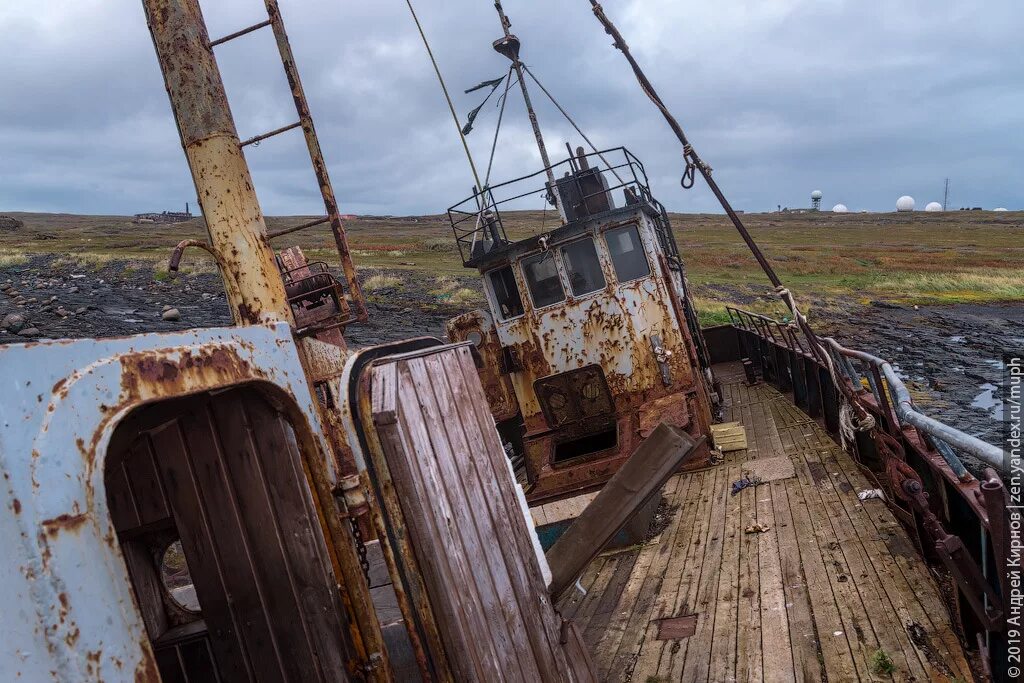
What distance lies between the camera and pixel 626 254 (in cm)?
978

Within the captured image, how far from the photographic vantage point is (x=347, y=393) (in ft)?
8.65

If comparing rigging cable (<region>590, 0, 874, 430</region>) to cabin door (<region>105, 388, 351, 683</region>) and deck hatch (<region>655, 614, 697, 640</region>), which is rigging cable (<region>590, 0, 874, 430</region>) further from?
cabin door (<region>105, 388, 351, 683</region>)

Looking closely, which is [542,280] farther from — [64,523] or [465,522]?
[64,523]

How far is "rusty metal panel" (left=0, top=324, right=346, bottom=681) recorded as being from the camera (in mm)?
1494

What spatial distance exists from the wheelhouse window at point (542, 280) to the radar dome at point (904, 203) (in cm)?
10892

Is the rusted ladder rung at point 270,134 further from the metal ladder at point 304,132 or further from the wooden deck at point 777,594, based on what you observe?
the wooden deck at point 777,594

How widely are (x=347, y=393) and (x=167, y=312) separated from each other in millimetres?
17797

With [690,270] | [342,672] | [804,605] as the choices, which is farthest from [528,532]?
[690,270]

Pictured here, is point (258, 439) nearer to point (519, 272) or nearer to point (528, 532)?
point (528, 532)

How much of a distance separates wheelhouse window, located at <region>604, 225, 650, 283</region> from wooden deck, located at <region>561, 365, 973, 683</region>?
3058 mm

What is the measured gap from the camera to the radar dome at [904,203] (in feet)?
336

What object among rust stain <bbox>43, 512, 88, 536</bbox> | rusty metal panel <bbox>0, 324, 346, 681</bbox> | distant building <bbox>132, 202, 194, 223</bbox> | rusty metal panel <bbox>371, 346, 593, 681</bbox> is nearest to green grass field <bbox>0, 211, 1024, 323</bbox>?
distant building <bbox>132, 202, 194, 223</bbox>

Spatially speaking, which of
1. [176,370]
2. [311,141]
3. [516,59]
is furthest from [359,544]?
[516,59]

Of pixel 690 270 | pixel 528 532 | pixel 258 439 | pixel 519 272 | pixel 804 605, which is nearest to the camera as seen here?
pixel 258 439
